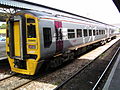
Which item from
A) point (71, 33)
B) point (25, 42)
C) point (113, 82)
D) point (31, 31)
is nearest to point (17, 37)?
point (25, 42)

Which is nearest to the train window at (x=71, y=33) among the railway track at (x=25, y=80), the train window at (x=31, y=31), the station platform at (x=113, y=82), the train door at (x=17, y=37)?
the railway track at (x=25, y=80)

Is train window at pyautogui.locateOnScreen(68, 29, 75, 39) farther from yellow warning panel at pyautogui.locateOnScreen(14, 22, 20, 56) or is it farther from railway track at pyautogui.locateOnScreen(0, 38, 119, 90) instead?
yellow warning panel at pyautogui.locateOnScreen(14, 22, 20, 56)

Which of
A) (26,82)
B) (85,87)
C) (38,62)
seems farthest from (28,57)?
(85,87)

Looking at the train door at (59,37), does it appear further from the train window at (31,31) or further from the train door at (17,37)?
the train door at (17,37)

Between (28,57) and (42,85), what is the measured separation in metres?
1.46

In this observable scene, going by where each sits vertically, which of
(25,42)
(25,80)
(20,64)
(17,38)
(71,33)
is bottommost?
(25,80)

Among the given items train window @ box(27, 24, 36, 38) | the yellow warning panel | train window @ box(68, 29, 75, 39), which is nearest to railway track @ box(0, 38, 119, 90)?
the yellow warning panel

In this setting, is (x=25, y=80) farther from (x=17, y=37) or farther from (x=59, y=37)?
(x=59, y=37)

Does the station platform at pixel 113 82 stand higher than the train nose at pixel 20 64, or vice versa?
the train nose at pixel 20 64

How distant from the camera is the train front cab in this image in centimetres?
665

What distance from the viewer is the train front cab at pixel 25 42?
6652mm

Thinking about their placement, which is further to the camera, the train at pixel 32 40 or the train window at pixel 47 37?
the train window at pixel 47 37

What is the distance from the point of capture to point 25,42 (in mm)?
6918

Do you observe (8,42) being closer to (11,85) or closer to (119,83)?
(11,85)
